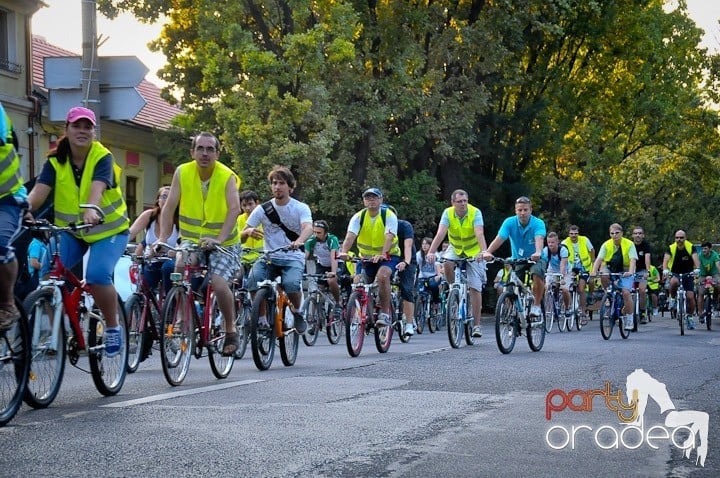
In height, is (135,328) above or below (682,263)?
below

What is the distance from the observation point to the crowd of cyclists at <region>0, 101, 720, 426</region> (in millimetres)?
8680

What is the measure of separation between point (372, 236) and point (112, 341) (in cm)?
667

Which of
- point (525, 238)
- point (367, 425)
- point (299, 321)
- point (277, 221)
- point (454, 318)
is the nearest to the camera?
point (367, 425)

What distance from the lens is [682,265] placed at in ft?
85.4

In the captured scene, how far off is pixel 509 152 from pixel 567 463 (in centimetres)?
3071

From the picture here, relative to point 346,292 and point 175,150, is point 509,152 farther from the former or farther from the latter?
point 346,292

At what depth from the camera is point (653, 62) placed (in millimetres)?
43562

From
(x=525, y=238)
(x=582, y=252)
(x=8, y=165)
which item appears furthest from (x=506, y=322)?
(x=582, y=252)

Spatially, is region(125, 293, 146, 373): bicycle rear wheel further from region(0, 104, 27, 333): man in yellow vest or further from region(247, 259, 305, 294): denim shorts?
region(0, 104, 27, 333): man in yellow vest

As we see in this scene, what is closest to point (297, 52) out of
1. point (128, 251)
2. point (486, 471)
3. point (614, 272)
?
point (614, 272)

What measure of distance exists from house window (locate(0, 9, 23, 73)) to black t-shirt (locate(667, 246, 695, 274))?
14.4 meters

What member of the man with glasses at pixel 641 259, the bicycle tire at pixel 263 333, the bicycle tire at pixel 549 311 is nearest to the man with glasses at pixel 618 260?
the bicycle tire at pixel 549 311

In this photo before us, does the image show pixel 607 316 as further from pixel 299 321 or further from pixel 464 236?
A: pixel 299 321

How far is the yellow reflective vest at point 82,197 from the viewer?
28.7ft
